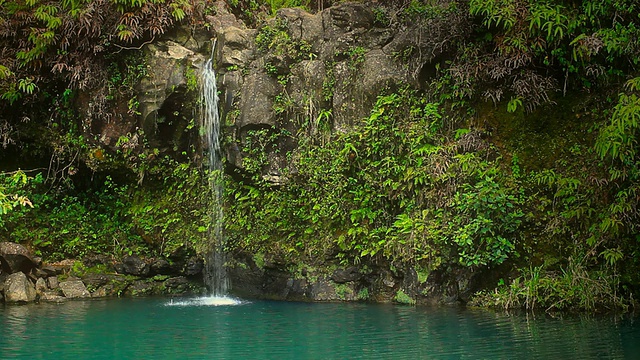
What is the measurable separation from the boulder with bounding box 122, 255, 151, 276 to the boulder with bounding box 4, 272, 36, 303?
180 cm

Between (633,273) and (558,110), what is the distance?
2.89 m

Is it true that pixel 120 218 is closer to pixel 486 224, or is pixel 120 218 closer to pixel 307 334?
pixel 307 334

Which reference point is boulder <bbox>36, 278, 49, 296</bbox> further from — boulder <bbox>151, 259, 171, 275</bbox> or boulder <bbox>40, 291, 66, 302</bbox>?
boulder <bbox>151, 259, 171, 275</bbox>

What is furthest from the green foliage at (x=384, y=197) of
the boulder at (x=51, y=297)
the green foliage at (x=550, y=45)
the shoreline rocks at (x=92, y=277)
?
the boulder at (x=51, y=297)

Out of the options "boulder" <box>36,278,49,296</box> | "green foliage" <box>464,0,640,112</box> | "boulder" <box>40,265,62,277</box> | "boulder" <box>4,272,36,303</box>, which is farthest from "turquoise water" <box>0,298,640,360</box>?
"green foliage" <box>464,0,640,112</box>

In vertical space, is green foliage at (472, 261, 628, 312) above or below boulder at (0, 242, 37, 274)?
below

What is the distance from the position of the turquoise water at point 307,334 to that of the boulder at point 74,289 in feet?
4.44

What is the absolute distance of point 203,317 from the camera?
31.5 ft

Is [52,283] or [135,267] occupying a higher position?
[135,267]

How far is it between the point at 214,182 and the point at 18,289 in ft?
13.4

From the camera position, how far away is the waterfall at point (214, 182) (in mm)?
12570

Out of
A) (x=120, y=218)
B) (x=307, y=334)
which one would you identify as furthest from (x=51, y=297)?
(x=307, y=334)

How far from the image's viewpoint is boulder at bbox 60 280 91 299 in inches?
468

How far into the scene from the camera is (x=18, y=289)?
11305 mm
